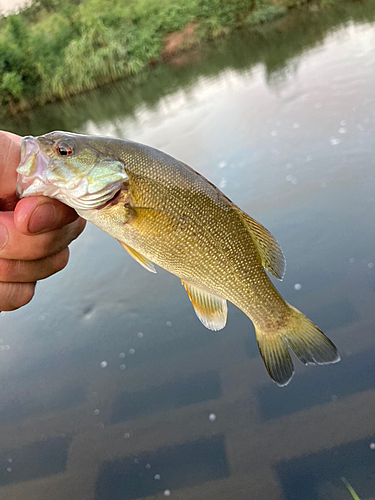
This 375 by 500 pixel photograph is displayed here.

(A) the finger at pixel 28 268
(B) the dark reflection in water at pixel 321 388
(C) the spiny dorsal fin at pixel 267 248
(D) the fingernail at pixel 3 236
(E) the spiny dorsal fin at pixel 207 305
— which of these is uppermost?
(D) the fingernail at pixel 3 236

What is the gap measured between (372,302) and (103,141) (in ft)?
7.59

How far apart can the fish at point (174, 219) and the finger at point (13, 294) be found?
0.41 meters

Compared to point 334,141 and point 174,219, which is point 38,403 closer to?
point 174,219

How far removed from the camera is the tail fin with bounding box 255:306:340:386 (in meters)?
1.37

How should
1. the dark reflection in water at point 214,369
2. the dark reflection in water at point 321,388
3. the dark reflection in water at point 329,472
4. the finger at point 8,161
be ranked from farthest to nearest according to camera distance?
the dark reflection in water at point 321,388 → the dark reflection in water at point 214,369 → the dark reflection in water at point 329,472 → the finger at point 8,161

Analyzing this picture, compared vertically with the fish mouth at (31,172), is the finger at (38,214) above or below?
below

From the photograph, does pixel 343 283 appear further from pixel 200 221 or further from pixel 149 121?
pixel 149 121

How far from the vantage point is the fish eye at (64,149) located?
1343mm

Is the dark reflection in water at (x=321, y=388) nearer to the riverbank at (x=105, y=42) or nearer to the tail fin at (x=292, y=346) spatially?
the tail fin at (x=292, y=346)

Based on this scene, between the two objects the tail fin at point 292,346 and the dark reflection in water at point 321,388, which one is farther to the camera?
the dark reflection in water at point 321,388

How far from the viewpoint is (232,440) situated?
7.30 ft

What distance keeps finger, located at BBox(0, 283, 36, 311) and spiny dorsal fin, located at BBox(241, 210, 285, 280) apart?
99 centimetres

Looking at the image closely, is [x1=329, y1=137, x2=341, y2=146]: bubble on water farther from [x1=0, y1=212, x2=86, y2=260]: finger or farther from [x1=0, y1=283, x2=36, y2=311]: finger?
[x1=0, y1=283, x2=36, y2=311]: finger

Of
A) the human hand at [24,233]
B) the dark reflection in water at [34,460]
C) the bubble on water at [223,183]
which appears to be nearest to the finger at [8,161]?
the human hand at [24,233]
